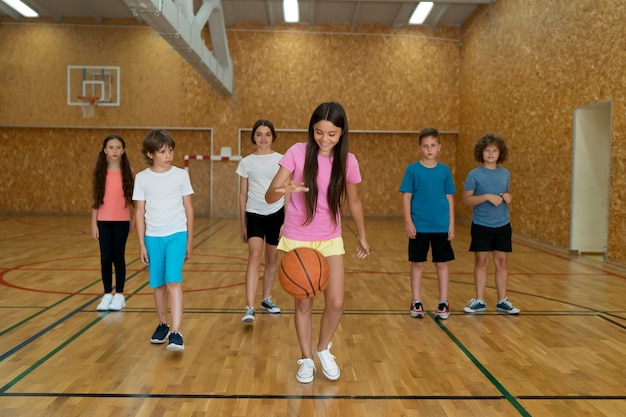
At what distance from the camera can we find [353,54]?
14648 millimetres

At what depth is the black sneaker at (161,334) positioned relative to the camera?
3.76 metres

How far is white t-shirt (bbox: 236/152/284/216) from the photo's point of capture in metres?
4.28

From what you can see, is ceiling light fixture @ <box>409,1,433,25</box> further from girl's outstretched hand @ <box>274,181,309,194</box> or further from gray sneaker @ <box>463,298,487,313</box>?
girl's outstretched hand @ <box>274,181,309,194</box>

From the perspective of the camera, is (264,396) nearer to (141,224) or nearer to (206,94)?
(141,224)

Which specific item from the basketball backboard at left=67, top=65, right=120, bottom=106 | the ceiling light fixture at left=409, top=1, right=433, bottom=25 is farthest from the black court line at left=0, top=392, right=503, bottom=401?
the basketball backboard at left=67, top=65, right=120, bottom=106

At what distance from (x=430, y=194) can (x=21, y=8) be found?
40.4 ft

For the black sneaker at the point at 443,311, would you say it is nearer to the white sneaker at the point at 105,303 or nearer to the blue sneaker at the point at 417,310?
the blue sneaker at the point at 417,310

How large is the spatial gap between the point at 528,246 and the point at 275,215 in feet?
20.6

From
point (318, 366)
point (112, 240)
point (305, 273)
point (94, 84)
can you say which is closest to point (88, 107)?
point (94, 84)

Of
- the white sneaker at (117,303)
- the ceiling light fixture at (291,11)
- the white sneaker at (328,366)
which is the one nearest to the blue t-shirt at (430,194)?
the white sneaker at (328,366)

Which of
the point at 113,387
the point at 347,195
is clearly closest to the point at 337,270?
the point at 347,195

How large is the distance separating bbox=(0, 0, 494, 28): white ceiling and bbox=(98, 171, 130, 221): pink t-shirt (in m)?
9.27

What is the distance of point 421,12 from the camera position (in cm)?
1352

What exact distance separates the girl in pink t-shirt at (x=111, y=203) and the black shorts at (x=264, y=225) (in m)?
0.97
